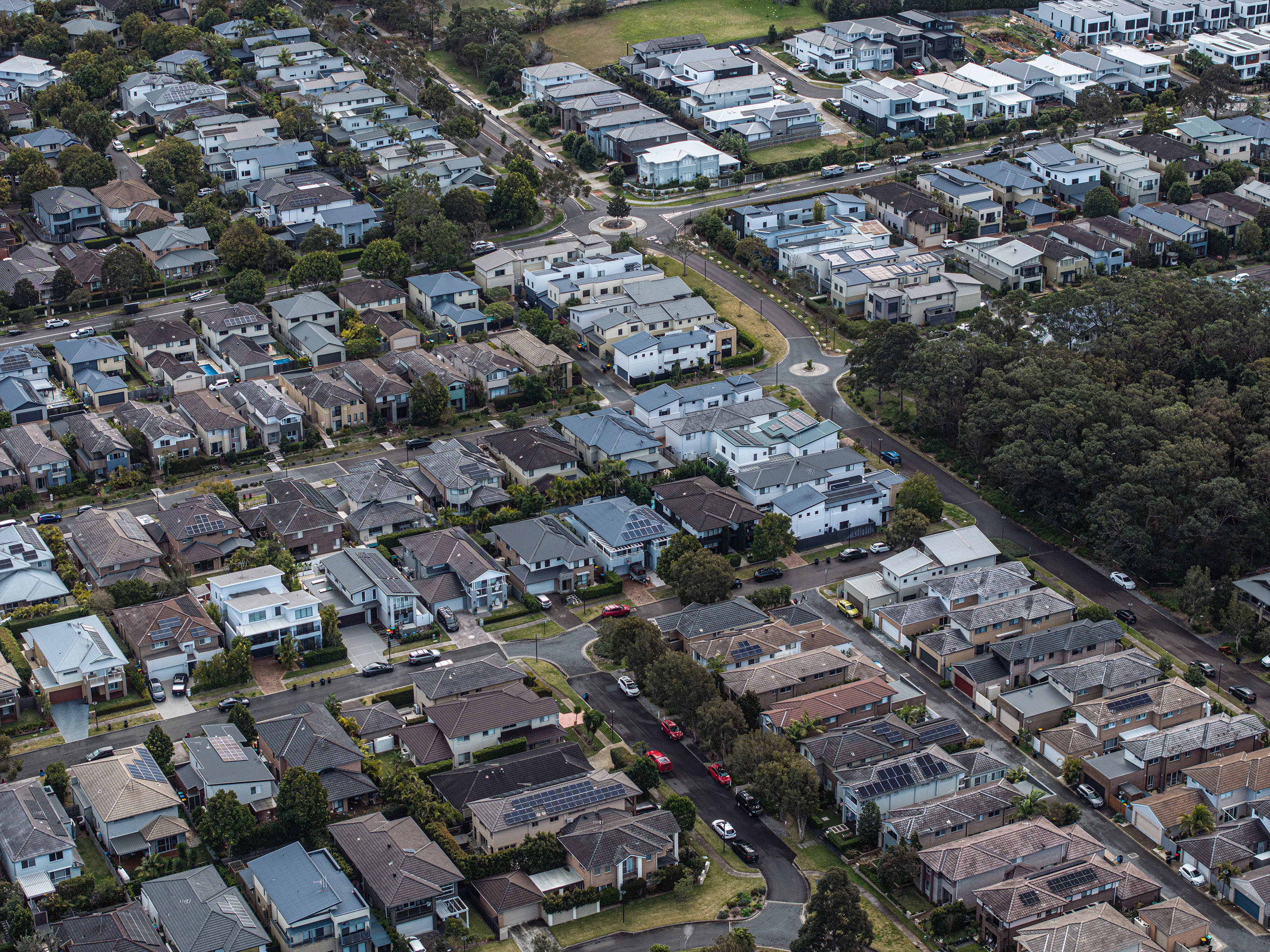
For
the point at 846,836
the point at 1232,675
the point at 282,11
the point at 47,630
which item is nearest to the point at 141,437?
the point at 47,630

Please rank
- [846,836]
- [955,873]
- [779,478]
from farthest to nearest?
[779,478] → [846,836] → [955,873]

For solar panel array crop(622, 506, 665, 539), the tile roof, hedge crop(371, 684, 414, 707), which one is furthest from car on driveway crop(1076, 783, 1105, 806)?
hedge crop(371, 684, 414, 707)

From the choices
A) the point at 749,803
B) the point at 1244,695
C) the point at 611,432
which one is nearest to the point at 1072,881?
the point at 749,803

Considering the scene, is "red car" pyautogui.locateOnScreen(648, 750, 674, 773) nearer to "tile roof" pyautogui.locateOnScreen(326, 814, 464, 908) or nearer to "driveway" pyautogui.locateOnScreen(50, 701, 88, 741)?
"tile roof" pyautogui.locateOnScreen(326, 814, 464, 908)

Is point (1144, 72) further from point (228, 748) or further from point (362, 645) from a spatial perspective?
point (228, 748)

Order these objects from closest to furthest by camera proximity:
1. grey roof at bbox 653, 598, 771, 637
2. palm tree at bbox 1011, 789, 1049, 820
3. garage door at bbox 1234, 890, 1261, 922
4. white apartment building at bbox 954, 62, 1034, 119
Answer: garage door at bbox 1234, 890, 1261, 922
palm tree at bbox 1011, 789, 1049, 820
grey roof at bbox 653, 598, 771, 637
white apartment building at bbox 954, 62, 1034, 119

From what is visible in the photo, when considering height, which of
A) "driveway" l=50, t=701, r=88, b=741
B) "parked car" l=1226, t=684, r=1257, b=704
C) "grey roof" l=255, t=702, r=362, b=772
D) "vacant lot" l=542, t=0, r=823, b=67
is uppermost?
"vacant lot" l=542, t=0, r=823, b=67

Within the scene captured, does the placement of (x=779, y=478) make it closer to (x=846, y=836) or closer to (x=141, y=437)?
(x=846, y=836)

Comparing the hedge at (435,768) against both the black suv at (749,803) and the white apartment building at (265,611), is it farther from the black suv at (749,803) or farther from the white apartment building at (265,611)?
the black suv at (749,803)
